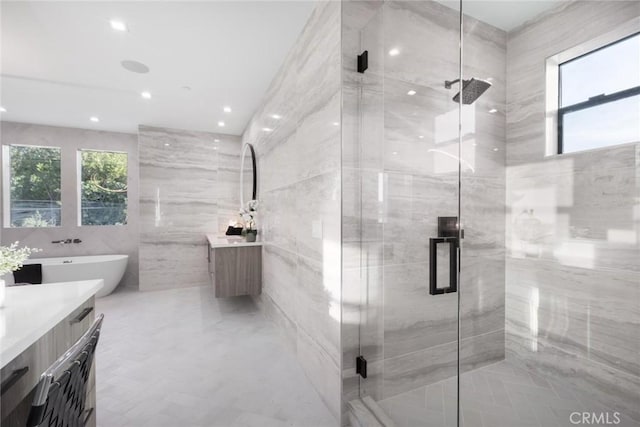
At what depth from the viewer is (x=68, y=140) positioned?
4461 millimetres

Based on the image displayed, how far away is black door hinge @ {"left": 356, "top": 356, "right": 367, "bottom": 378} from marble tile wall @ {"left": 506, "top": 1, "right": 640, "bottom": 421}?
1.14 metres

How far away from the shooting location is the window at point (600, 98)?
1566mm

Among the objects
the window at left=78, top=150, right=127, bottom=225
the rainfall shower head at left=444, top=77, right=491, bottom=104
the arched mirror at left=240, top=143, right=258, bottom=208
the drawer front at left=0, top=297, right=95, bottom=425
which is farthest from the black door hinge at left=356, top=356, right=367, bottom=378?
the window at left=78, top=150, right=127, bottom=225

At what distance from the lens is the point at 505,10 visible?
5.81 ft

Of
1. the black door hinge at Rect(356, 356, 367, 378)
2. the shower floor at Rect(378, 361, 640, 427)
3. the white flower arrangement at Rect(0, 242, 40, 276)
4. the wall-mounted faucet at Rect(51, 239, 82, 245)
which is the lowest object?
the shower floor at Rect(378, 361, 640, 427)

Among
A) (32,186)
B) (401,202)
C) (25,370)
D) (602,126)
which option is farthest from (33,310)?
(32,186)

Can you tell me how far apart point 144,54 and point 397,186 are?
242 centimetres

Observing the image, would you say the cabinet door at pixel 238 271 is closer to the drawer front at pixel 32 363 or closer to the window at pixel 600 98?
the drawer front at pixel 32 363

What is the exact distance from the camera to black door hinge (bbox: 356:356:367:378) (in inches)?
63.4

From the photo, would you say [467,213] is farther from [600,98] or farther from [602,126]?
[600,98]

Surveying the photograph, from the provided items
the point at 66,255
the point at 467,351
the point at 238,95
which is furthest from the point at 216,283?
the point at 66,255

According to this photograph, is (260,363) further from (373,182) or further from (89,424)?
(373,182)

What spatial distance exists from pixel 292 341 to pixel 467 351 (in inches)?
52.4

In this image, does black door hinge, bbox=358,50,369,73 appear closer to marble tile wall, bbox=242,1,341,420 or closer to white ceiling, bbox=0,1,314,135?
marble tile wall, bbox=242,1,341,420
